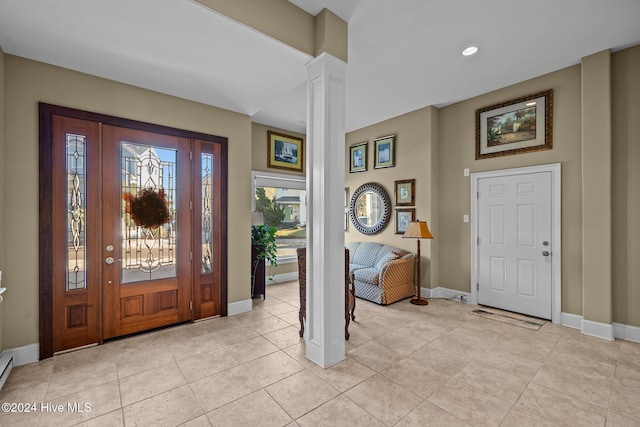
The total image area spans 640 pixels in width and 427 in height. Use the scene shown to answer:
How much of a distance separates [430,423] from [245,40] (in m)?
3.20

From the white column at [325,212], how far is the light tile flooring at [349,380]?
0.95ft

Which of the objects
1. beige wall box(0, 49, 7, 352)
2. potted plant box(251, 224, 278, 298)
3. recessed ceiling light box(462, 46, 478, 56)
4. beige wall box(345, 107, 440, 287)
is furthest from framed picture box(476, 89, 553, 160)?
beige wall box(0, 49, 7, 352)

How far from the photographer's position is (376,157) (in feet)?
17.7

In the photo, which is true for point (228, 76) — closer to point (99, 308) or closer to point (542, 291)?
point (99, 308)

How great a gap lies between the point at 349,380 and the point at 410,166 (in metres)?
3.65

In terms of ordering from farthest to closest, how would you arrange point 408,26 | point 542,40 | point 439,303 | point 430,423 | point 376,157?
point 376,157
point 439,303
point 542,40
point 408,26
point 430,423

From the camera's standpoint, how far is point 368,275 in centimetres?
435

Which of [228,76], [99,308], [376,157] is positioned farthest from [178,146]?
[376,157]

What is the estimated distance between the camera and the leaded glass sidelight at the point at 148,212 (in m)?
3.07

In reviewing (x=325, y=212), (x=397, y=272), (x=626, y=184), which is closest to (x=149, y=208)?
(x=325, y=212)

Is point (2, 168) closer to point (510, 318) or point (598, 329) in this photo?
point (510, 318)

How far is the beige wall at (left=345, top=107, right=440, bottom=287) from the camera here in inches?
180

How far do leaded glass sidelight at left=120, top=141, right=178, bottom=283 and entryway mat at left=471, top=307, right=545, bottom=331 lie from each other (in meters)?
4.14

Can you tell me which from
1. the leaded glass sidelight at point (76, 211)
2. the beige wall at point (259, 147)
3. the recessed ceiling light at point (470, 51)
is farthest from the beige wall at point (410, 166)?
the leaded glass sidelight at point (76, 211)
